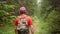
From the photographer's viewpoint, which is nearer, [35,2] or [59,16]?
[59,16]

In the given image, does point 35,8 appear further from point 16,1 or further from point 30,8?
point 16,1

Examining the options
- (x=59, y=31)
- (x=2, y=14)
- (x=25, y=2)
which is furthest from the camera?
(x=25, y=2)

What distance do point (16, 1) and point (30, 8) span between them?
3221 mm

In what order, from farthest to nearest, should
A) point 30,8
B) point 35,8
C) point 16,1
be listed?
point 35,8 < point 30,8 < point 16,1

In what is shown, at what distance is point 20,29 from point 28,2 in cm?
1345

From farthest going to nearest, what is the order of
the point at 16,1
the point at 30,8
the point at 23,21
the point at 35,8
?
1. the point at 35,8
2. the point at 30,8
3. the point at 16,1
4. the point at 23,21

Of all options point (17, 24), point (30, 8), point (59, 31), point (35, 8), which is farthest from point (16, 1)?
point (17, 24)

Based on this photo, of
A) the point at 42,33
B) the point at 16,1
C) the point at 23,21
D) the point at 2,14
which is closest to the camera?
the point at 23,21

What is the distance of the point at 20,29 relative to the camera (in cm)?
829

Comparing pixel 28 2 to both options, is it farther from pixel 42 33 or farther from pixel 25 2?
pixel 42 33

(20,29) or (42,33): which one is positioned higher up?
(20,29)

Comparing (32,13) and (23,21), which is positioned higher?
(23,21)

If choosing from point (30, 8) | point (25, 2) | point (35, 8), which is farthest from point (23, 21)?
point (35, 8)

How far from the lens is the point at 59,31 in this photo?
10.5 metres
